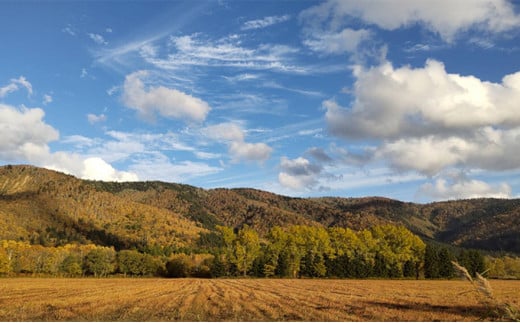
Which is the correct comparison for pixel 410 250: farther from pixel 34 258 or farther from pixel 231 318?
pixel 34 258

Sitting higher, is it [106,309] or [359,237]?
[359,237]

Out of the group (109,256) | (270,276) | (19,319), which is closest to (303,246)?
(270,276)

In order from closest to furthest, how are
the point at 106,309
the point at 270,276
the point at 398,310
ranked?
the point at 398,310, the point at 106,309, the point at 270,276

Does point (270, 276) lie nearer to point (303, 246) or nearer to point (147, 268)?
point (303, 246)

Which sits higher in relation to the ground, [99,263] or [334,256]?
[334,256]

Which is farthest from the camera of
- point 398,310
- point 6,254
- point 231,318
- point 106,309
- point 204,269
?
point 6,254

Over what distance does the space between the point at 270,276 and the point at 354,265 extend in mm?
25636

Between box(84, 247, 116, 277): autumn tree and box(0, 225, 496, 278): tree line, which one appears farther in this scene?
box(84, 247, 116, 277): autumn tree

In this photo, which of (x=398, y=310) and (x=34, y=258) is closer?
(x=398, y=310)

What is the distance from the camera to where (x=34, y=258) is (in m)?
164

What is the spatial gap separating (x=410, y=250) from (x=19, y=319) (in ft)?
406

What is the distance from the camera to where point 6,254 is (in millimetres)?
158500

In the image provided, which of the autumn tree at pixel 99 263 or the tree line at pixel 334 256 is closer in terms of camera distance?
the tree line at pixel 334 256

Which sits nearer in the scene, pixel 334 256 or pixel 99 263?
pixel 334 256
